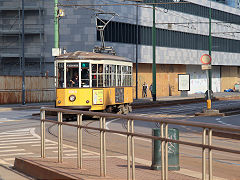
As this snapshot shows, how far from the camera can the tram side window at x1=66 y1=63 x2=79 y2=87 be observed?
2752 centimetres

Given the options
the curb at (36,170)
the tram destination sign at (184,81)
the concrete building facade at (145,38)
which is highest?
the concrete building facade at (145,38)

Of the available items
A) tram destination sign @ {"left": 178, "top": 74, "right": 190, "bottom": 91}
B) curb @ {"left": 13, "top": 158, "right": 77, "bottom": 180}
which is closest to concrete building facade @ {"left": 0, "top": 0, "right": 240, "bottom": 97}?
tram destination sign @ {"left": 178, "top": 74, "right": 190, "bottom": 91}

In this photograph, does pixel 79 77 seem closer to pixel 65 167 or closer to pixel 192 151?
pixel 65 167

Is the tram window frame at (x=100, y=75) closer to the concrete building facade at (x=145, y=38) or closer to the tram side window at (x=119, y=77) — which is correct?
the tram side window at (x=119, y=77)

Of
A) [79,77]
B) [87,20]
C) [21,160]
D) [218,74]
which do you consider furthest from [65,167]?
[218,74]

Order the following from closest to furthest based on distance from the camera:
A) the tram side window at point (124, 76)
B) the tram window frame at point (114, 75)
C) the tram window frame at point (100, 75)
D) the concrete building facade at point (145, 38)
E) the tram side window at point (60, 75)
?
1. the tram side window at point (60, 75)
2. the tram window frame at point (100, 75)
3. the tram window frame at point (114, 75)
4. the tram side window at point (124, 76)
5. the concrete building facade at point (145, 38)

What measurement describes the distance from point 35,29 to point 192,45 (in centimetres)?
2755

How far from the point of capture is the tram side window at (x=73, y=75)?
2752cm

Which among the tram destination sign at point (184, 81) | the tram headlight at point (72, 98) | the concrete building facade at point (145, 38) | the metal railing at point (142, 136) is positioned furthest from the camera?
the tram destination sign at point (184, 81)

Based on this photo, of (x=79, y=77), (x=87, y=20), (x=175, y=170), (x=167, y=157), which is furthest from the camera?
(x=87, y=20)

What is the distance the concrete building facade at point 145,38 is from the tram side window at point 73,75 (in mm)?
9687

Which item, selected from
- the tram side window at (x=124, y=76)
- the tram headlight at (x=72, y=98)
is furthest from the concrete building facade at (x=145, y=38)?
the tram headlight at (x=72, y=98)

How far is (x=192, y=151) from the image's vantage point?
7.38 metres

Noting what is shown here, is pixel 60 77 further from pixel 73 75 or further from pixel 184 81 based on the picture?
pixel 184 81
